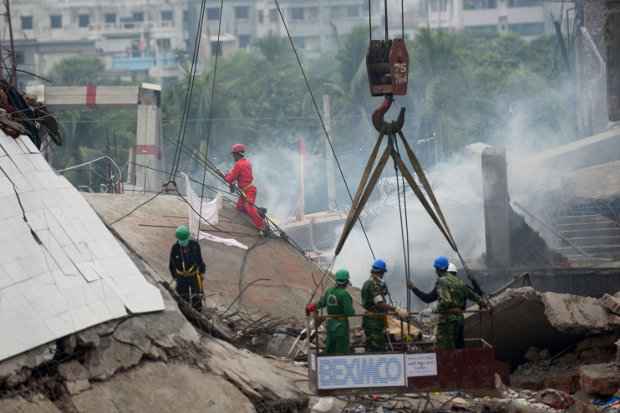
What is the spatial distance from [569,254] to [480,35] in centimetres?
6902

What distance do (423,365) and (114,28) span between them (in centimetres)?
10982

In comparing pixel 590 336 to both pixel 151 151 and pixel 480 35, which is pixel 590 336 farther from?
pixel 480 35

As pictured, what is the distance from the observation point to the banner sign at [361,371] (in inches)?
486

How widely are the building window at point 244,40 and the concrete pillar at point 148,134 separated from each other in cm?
9112

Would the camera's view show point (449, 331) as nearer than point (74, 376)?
No

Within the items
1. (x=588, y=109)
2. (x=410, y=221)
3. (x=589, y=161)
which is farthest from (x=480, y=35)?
(x=410, y=221)

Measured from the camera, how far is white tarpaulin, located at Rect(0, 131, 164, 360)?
36.4 ft

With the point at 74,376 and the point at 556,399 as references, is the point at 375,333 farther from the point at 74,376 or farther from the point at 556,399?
the point at 74,376

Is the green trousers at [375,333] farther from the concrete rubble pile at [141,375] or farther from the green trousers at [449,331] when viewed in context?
the concrete rubble pile at [141,375]

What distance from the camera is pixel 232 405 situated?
459 inches

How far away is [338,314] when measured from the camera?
43.4 feet

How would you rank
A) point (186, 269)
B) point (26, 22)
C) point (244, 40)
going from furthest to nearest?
point (244, 40) < point (26, 22) < point (186, 269)

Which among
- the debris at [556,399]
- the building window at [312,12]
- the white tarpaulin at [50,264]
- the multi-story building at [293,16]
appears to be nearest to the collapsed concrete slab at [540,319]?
the debris at [556,399]

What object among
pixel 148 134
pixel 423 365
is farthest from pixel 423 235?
pixel 423 365
